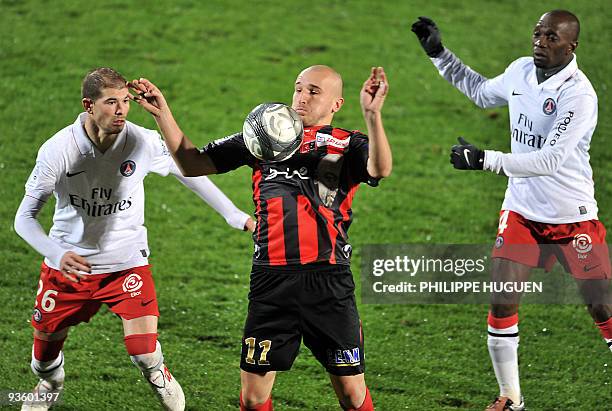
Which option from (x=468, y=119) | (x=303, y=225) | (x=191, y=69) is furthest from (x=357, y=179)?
(x=191, y=69)

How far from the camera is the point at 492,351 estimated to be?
6.44 meters

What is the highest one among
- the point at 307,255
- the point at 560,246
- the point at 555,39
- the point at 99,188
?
the point at 555,39

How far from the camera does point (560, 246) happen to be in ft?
21.0

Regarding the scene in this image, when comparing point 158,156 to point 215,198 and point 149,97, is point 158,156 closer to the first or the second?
point 215,198

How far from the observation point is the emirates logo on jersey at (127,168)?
5883 mm

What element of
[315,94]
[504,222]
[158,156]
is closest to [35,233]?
[158,156]

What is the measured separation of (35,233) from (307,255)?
1.46 metres

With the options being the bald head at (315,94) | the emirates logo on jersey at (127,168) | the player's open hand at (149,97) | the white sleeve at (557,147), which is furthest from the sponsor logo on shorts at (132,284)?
the white sleeve at (557,147)

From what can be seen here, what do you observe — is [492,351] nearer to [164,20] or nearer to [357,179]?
[357,179]

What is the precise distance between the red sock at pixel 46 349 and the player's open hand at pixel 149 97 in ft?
5.80

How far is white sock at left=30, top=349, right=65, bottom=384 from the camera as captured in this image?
616 centimetres

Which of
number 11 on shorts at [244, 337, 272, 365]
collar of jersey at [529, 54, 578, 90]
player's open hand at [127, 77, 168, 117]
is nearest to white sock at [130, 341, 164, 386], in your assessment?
number 11 on shorts at [244, 337, 272, 365]

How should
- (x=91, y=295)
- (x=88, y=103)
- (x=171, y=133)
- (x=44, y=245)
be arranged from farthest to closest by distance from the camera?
(x=91, y=295) < (x=88, y=103) < (x=44, y=245) < (x=171, y=133)

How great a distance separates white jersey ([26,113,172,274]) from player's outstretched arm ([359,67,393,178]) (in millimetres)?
1599
